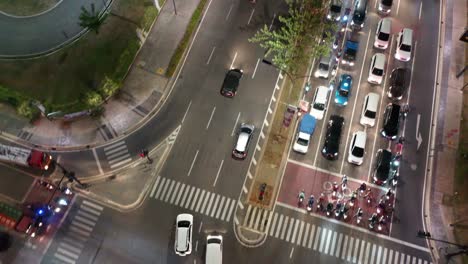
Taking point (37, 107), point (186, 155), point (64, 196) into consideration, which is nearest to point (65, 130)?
point (37, 107)

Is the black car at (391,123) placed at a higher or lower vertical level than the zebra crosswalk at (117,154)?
higher

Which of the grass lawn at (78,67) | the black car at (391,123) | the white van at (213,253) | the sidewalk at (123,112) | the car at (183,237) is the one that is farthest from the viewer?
the grass lawn at (78,67)

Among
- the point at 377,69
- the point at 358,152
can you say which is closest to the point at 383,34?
the point at 377,69

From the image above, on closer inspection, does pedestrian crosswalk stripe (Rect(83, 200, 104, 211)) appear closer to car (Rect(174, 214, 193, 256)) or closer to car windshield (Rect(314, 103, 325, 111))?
car (Rect(174, 214, 193, 256))

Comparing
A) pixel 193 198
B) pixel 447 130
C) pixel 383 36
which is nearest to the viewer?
pixel 193 198

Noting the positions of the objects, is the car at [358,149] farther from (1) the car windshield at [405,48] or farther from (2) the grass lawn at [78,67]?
(2) the grass lawn at [78,67]

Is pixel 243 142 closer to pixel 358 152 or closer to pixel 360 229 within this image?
pixel 358 152

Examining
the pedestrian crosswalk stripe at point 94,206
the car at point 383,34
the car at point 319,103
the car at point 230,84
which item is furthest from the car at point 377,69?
the pedestrian crosswalk stripe at point 94,206

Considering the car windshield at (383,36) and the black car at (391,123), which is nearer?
the black car at (391,123)
